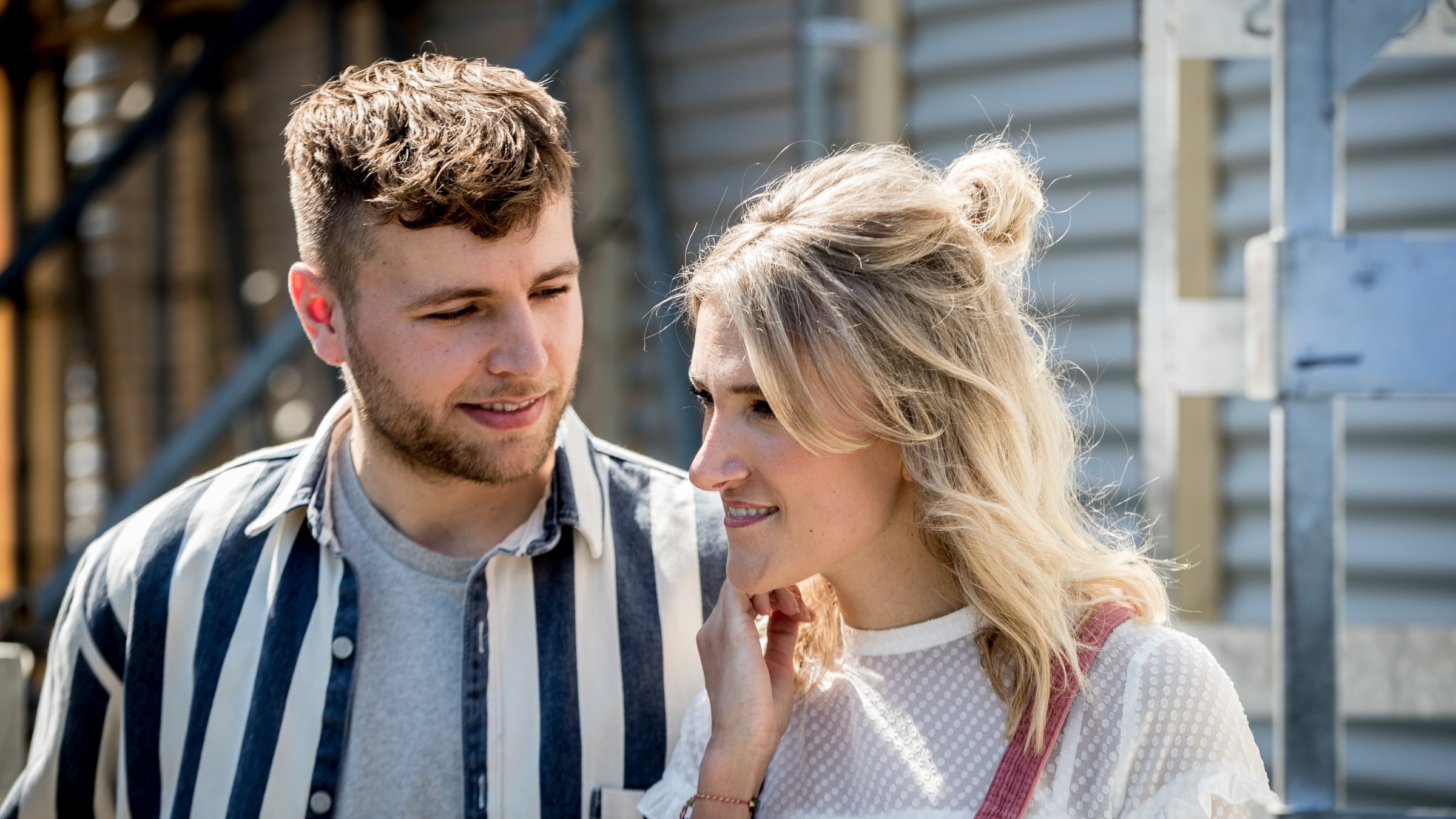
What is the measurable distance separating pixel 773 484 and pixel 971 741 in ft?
1.43

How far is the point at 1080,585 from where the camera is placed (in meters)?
1.77

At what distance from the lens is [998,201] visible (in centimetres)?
187

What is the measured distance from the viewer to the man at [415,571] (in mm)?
1981

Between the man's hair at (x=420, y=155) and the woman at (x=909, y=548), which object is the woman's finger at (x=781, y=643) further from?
the man's hair at (x=420, y=155)

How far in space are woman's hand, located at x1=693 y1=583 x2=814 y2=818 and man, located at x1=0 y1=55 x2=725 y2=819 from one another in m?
0.24

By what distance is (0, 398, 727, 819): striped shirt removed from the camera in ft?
6.48

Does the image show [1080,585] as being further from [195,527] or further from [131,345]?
[131,345]

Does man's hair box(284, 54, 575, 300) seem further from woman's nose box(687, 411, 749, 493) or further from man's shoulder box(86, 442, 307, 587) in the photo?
woman's nose box(687, 411, 749, 493)

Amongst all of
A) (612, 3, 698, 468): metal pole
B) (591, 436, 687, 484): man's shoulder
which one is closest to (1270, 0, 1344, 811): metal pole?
(591, 436, 687, 484): man's shoulder

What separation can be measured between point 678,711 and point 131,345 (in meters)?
5.74

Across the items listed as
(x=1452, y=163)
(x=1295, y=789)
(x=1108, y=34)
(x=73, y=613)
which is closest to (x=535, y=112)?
(x=73, y=613)

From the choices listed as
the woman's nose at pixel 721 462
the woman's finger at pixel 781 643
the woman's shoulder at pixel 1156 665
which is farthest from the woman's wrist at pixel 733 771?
the woman's shoulder at pixel 1156 665

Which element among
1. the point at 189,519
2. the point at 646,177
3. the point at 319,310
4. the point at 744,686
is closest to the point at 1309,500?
the point at 744,686

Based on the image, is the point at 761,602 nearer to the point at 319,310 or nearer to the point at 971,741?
the point at 971,741
